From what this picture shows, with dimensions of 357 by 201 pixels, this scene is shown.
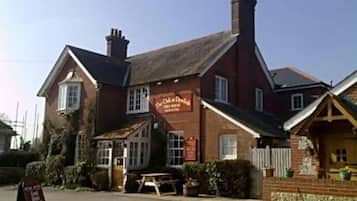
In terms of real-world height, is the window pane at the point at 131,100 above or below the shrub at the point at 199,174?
above

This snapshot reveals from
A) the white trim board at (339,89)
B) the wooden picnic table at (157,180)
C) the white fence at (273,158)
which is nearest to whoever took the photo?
the white trim board at (339,89)

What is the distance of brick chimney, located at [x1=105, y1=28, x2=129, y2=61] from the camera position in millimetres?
32750

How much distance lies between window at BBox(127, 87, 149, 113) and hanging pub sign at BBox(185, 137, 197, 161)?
4052 mm

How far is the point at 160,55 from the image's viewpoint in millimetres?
29375

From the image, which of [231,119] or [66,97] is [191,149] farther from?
[66,97]

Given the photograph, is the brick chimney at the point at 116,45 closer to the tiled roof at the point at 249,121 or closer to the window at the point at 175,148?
the window at the point at 175,148

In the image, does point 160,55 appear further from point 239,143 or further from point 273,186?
point 273,186

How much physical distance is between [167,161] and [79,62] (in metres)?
9.12

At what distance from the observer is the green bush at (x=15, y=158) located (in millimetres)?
31953

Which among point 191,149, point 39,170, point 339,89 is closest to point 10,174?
point 39,170

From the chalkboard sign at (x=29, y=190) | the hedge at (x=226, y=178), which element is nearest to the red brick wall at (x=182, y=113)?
the hedge at (x=226, y=178)

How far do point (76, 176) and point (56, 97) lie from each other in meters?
6.78

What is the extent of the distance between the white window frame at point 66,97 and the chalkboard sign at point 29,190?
16881mm

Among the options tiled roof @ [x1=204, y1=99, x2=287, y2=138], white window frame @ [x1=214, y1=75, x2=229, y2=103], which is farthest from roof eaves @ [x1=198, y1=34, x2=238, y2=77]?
tiled roof @ [x1=204, y1=99, x2=287, y2=138]
